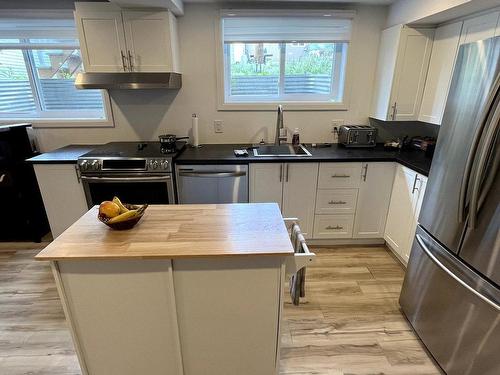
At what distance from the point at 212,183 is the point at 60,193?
1443mm

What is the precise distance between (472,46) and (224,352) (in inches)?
77.1

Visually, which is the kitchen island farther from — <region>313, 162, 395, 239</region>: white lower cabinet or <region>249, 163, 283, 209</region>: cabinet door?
<region>313, 162, 395, 239</region>: white lower cabinet

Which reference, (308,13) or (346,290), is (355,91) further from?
(346,290)

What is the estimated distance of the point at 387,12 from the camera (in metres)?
2.80

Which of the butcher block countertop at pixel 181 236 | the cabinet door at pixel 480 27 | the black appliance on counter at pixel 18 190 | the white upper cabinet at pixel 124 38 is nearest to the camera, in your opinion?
the butcher block countertop at pixel 181 236

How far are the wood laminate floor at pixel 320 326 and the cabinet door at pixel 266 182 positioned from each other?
77 cm

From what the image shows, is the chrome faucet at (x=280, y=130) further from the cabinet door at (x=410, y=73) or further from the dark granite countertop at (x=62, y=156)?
the dark granite countertop at (x=62, y=156)

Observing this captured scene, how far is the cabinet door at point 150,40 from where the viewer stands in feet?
8.05

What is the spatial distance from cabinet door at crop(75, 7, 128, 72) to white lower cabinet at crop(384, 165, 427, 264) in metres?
2.69

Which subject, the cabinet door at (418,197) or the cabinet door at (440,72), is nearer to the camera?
the cabinet door at (418,197)

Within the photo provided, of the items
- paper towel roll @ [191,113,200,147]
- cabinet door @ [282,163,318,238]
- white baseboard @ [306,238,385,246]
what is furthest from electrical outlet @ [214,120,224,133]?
white baseboard @ [306,238,385,246]

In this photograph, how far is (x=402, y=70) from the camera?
258 cm

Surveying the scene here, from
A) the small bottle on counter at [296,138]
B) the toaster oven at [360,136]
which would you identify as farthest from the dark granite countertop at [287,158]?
the small bottle on counter at [296,138]

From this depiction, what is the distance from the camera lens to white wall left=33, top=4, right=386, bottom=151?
282cm
